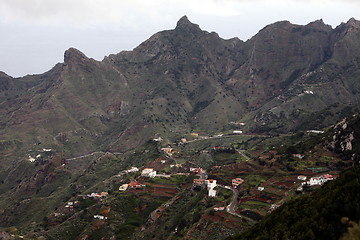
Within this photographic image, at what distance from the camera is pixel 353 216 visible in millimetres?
48406

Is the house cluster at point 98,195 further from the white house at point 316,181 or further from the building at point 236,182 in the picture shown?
the white house at point 316,181

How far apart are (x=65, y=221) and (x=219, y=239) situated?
68.5m

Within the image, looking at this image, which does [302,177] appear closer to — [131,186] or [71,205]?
[131,186]

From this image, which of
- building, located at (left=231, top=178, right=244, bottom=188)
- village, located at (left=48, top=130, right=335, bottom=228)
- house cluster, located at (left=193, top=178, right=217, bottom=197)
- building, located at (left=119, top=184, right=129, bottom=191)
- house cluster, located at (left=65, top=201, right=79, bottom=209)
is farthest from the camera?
house cluster, located at (left=65, top=201, right=79, bottom=209)

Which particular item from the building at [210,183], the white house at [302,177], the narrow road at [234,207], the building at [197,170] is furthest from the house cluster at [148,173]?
the white house at [302,177]

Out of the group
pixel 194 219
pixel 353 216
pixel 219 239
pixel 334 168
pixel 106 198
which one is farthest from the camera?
pixel 106 198

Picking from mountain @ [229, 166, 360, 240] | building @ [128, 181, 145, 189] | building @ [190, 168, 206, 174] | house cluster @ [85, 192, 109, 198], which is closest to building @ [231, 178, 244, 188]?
building @ [190, 168, 206, 174]

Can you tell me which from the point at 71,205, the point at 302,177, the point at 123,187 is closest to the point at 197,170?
the point at 123,187

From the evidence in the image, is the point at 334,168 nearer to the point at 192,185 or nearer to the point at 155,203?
the point at 192,185

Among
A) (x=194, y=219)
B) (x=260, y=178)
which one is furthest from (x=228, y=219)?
(x=260, y=178)

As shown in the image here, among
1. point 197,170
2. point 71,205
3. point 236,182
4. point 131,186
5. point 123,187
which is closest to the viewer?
point 236,182

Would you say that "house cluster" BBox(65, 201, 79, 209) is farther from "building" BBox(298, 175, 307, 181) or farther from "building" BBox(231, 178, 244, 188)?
"building" BBox(298, 175, 307, 181)

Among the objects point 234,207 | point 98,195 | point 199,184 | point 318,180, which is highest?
point 318,180

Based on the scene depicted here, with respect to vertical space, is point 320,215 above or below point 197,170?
above
